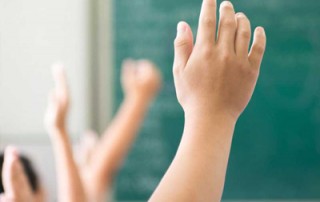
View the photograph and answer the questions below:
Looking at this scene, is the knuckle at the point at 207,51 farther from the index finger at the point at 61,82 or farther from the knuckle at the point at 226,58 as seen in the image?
the index finger at the point at 61,82

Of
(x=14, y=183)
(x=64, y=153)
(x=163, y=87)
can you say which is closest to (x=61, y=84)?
(x=64, y=153)

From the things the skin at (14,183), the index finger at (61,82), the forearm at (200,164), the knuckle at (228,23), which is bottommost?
the index finger at (61,82)

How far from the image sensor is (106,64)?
2.95 m

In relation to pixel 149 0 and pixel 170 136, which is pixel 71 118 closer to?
pixel 170 136

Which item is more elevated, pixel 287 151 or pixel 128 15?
pixel 128 15

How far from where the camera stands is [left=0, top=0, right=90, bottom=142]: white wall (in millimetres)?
2957

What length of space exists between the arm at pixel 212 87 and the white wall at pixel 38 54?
2380mm

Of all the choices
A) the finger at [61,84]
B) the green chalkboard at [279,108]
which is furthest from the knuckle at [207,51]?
the green chalkboard at [279,108]

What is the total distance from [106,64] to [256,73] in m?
2.37

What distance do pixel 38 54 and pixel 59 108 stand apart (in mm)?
1567

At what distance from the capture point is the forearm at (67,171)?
1.33m

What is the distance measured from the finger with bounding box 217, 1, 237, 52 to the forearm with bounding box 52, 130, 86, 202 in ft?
2.56

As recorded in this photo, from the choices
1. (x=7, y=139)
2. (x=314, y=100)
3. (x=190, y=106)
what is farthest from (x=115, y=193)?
(x=190, y=106)

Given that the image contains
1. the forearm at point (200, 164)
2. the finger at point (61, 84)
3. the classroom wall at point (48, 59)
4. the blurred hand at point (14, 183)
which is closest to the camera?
the forearm at point (200, 164)
